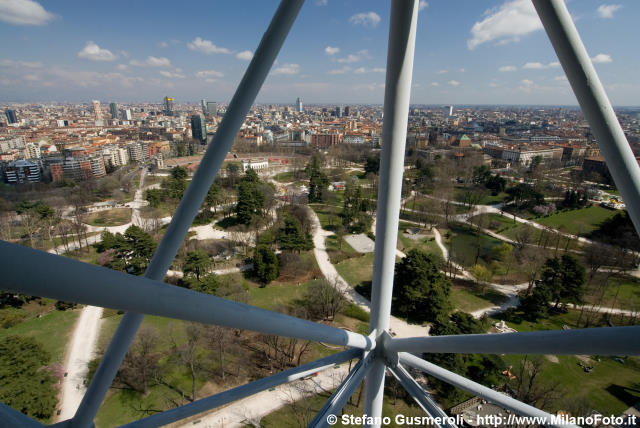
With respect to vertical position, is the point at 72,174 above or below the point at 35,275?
below

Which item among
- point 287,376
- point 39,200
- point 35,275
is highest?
point 35,275

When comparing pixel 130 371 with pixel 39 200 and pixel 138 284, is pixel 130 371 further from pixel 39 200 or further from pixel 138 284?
pixel 39 200

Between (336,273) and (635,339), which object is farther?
(336,273)

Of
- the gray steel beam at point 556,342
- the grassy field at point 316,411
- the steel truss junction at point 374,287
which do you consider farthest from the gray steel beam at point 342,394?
the grassy field at point 316,411

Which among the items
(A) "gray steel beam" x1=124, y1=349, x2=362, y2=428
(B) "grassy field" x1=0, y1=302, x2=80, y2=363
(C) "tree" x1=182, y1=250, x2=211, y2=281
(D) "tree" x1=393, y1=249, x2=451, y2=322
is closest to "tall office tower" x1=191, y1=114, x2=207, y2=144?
(C) "tree" x1=182, y1=250, x2=211, y2=281

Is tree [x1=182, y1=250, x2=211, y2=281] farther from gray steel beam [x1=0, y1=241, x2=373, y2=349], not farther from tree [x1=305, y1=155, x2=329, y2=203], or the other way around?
tree [x1=305, y1=155, x2=329, y2=203]

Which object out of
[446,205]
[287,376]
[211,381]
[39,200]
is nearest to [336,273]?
[211,381]
